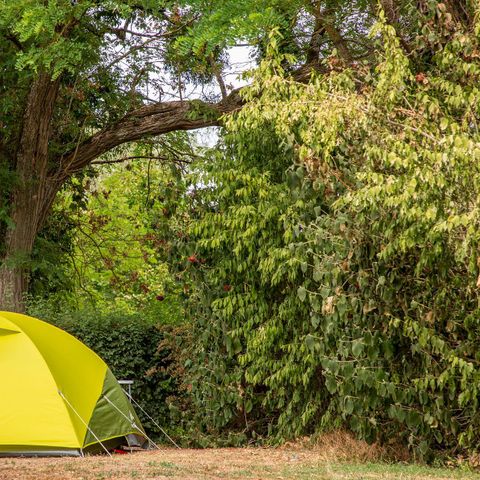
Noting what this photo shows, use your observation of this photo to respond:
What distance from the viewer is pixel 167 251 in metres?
12.0

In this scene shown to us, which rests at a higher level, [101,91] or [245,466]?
[101,91]

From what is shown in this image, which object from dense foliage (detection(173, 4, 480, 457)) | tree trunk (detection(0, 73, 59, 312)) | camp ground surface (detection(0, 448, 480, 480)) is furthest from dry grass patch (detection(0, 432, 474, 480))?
tree trunk (detection(0, 73, 59, 312))

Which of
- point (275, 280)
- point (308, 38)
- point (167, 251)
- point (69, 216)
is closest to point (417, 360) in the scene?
point (275, 280)

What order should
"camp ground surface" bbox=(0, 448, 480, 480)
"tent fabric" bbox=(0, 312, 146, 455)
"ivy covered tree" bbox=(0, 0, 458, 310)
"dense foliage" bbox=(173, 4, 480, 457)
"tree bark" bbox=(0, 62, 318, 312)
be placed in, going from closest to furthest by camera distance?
1. "camp ground surface" bbox=(0, 448, 480, 480)
2. "dense foliage" bbox=(173, 4, 480, 457)
3. "tent fabric" bbox=(0, 312, 146, 455)
4. "ivy covered tree" bbox=(0, 0, 458, 310)
5. "tree bark" bbox=(0, 62, 318, 312)

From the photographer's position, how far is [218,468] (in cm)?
846

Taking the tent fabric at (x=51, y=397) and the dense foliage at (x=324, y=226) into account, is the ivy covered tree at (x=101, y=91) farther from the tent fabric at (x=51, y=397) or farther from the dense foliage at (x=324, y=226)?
the tent fabric at (x=51, y=397)

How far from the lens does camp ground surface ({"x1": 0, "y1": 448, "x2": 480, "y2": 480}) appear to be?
770 cm

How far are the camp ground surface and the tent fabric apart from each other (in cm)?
38

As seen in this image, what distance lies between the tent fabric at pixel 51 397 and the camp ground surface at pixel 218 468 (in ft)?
1.26

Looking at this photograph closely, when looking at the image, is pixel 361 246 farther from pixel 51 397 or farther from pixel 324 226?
pixel 51 397

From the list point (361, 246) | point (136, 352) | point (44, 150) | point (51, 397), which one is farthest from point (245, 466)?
point (44, 150)

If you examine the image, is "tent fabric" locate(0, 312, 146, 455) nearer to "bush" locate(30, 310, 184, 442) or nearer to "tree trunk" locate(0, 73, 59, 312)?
"bush" locate(30, 310, 184, 442)

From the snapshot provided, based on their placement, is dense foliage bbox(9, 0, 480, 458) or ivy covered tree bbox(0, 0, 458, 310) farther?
ivy covered tree bbox(0, 0, 458, 310)

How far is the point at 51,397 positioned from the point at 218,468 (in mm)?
2561
